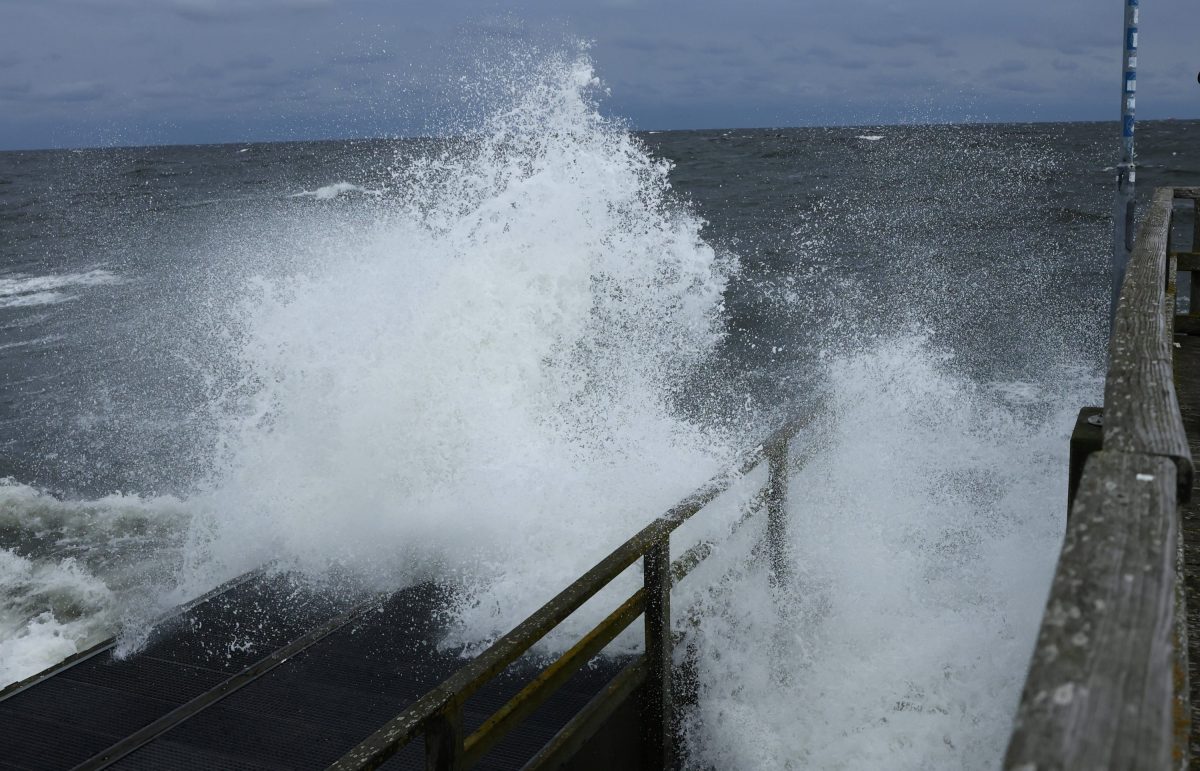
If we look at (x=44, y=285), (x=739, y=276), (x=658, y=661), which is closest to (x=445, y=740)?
(x=658, y=661)

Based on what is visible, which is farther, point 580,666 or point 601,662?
point 601,662

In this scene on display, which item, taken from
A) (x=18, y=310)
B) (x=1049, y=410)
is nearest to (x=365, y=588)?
(x=1049, y=410)

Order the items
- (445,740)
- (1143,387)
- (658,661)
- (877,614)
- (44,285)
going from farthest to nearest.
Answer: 1. (44,285)
2. (877,614)
3. (658,661)
4. (445,740)
5. (1143,387)

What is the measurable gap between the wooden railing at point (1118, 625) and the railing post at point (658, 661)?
2.46 m

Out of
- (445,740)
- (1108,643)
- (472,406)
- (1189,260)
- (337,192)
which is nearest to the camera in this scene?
(1108,643)

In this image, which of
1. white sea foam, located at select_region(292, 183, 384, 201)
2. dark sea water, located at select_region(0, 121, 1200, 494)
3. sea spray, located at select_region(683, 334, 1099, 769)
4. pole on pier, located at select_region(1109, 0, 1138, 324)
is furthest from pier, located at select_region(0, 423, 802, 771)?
white sea foam, located at select_region(292, 183, 384, 201)

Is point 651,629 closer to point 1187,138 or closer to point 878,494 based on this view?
point 878,494

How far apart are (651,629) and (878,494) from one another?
2875mm

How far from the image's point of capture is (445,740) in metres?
3.07

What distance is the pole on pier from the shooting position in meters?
6.62

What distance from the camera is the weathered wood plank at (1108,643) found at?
1008 mm

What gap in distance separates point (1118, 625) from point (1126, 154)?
6.89 metres

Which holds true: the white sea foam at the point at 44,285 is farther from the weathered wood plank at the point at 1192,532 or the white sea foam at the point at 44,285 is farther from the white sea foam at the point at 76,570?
the weathered wood plank at the point at 1192,532

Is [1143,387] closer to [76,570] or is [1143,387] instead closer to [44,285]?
[76,570]
